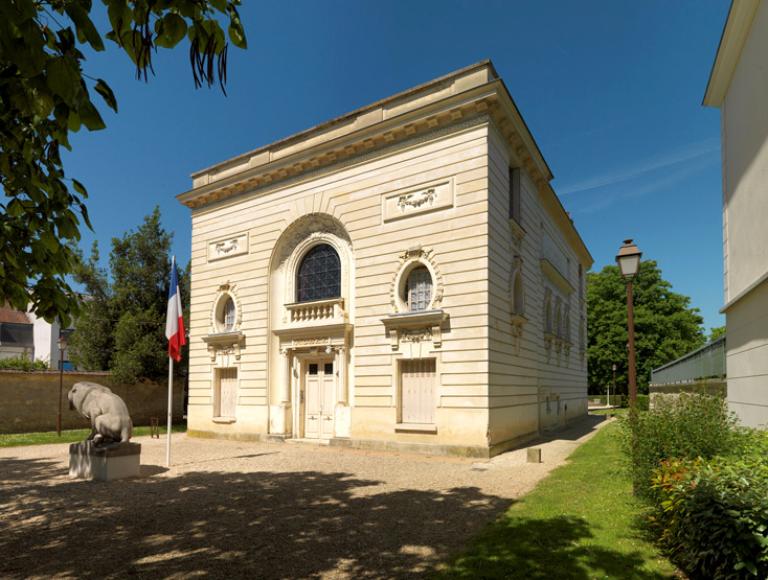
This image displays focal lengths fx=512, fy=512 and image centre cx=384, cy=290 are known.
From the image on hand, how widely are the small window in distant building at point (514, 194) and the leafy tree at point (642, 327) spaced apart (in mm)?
29792

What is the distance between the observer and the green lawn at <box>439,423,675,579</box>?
507 cm

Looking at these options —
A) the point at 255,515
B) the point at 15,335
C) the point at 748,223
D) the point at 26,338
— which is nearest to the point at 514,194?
the point at 748,223

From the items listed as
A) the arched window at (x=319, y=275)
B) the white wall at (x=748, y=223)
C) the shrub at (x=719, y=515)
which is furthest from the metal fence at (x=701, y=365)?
the arched window at (x=319, y=275)

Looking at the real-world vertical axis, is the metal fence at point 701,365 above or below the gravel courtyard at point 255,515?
Result: above

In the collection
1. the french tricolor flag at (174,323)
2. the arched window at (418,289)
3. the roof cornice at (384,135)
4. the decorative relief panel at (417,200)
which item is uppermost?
the roof cornice at (384,135)

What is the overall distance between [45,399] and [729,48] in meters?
26.3

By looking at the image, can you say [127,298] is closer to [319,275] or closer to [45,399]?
[45,399]

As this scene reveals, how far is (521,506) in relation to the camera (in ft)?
25.6

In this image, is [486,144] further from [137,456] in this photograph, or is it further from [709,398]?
[137,456]

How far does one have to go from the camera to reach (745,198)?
899 cm

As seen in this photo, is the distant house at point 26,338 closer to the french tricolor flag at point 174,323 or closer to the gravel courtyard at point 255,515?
the gravel courtyard at point 255,515

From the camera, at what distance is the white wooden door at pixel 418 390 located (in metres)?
14.3

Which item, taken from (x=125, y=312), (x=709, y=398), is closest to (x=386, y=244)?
(x=709, y=398)

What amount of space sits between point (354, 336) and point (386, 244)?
9.72ft
